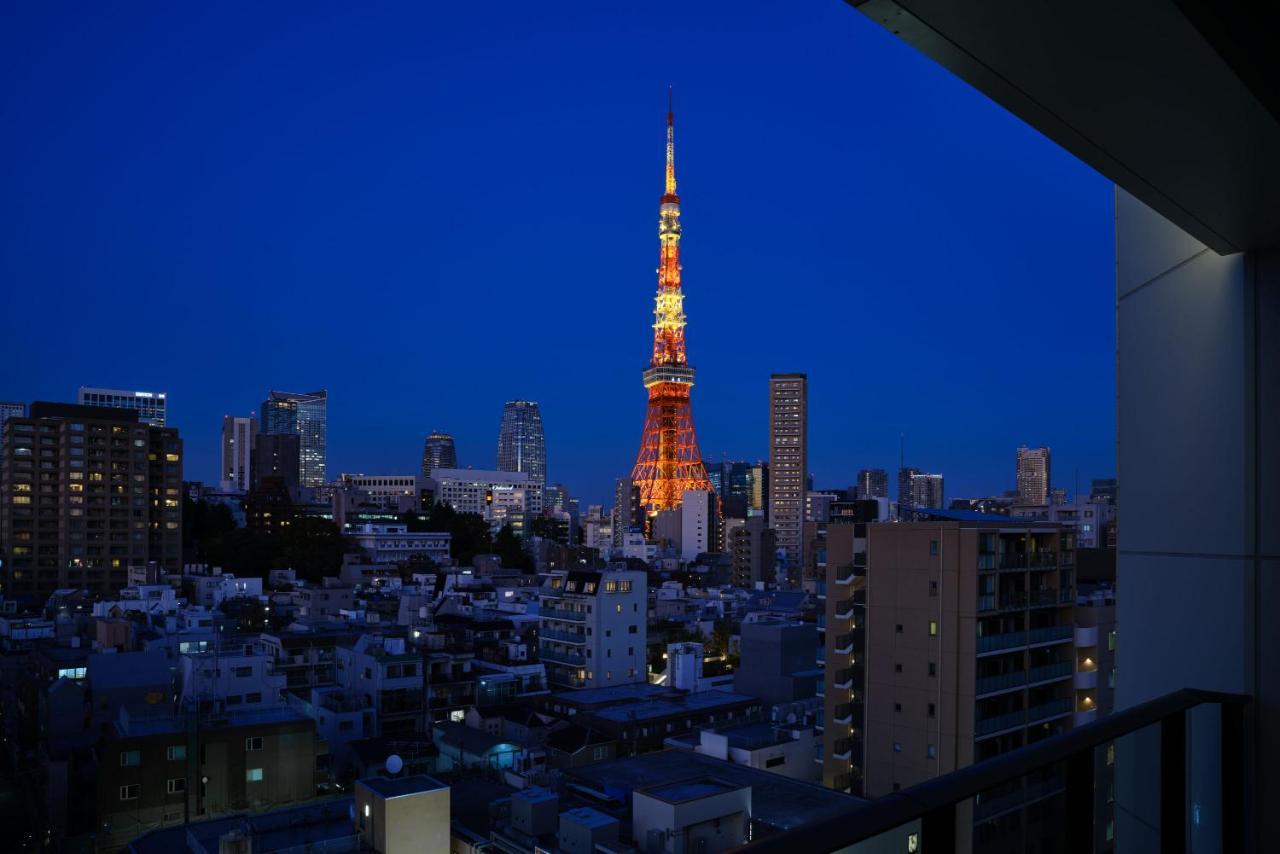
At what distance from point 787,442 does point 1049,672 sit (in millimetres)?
65233

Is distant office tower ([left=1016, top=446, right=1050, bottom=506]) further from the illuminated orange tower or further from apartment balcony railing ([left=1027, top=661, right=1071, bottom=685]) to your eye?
apartment balcony railing ([left=1027, top=661, right=1071, bottom=685])

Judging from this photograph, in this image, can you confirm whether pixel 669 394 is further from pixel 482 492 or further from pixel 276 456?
pixel 276 456

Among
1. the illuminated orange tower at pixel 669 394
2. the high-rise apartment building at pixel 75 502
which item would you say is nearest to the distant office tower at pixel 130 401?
the high-rise apartment building at pixel 75 502

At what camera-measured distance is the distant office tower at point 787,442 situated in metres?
70.5

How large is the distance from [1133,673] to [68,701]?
12486 mm

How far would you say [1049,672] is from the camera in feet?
28.9

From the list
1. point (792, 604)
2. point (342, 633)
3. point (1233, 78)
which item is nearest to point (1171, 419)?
point (1233, 78)

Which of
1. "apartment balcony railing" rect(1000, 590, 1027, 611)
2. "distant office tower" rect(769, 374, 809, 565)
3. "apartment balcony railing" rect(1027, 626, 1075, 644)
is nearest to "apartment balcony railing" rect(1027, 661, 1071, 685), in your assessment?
"apartment balcony railing" rect(1027, 626, 1075, 644)

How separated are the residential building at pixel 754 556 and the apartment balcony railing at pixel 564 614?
18.9m

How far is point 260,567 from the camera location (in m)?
28.3

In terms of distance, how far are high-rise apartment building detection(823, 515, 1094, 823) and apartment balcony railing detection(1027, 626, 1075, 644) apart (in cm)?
1

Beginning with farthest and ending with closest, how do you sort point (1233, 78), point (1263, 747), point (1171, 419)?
point (1171, 419)
point (1263, 747)
point (1233, 78)

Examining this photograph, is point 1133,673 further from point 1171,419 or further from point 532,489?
point 532,489

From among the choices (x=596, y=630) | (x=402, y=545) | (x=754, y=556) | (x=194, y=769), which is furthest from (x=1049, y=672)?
(x=402, y=545)
